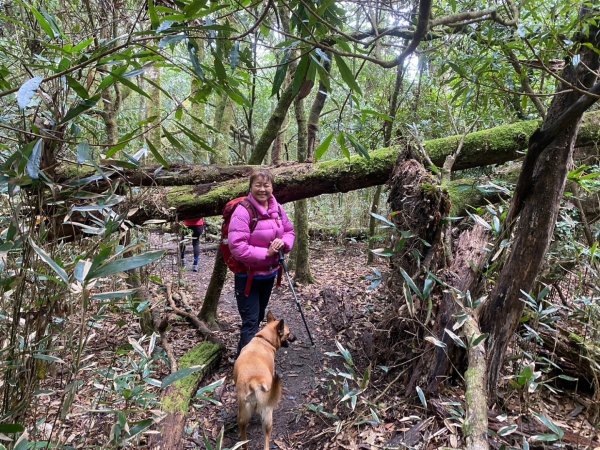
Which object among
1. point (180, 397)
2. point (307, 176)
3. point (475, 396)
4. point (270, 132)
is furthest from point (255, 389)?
point (270, 132)

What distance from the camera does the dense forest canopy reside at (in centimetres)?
143

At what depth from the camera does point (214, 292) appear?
5125 millimetres

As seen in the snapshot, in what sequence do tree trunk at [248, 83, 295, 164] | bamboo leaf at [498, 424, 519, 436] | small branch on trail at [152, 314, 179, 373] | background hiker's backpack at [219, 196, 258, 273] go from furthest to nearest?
tree trunk at [248, 83, 295, 164] < background hiker's backpack at [219, 196, 258, 273] < small branch on trail at [152, 314, 179, 373] < bamboo leaf at [498, 424, 519, 436]

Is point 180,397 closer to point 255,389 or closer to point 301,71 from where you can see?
point 255,389

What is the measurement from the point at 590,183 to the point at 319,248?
25.2ft

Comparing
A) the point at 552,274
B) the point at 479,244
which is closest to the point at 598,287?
the point at 552,274

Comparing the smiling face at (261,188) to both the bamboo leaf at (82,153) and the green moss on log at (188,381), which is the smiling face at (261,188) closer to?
the green moss on log at (188,381)

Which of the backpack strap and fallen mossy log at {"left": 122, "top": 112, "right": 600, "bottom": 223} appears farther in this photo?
fallen mossy log at {"left": 122, "top": 112, "right": 600, "bottom": 223}

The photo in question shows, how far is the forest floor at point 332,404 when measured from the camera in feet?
8.16

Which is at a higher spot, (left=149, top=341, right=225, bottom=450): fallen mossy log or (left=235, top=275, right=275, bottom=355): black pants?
(left=235, top=275, right=275, bottom=355): black pants

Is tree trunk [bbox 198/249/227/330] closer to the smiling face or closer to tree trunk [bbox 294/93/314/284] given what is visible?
the smiling face

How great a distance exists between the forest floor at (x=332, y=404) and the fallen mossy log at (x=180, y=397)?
13cm

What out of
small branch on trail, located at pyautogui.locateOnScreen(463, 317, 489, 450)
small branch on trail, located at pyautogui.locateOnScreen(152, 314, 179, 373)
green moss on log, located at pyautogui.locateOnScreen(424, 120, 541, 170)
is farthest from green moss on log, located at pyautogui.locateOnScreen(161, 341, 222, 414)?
green moss on log, located at pyautogui.locateOnScreen(424, 120, 541, 170)

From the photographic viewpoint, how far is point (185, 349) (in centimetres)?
457
